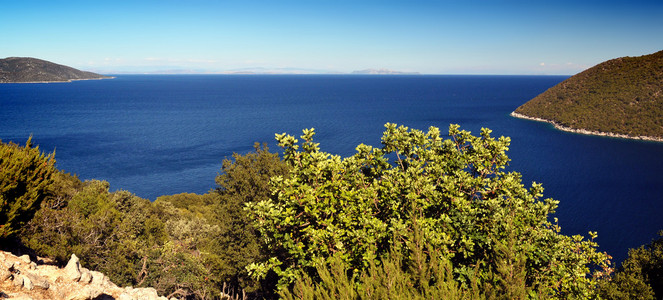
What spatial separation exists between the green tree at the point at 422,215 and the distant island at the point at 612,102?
158766mm

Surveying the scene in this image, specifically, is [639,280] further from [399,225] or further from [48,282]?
[48,282]

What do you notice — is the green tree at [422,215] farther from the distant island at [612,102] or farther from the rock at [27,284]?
the distant island at [612,102]

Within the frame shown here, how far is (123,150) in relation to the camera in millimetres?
110375

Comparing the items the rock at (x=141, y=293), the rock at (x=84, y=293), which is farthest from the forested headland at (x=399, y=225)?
the rock at (x=141, y=293)

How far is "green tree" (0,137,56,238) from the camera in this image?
16.1 meters

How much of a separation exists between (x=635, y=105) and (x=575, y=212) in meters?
117

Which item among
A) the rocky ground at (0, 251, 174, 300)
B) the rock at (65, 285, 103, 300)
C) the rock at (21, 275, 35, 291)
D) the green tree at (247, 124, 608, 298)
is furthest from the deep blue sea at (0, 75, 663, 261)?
the rock at (21, 275, 35, 291)

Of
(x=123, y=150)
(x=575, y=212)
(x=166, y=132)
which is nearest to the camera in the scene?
(x=575, y=212)

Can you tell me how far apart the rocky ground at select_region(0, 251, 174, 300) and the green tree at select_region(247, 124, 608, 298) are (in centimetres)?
845

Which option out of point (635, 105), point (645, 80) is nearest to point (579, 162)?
point (635, 105)

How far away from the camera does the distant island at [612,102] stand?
138 meters

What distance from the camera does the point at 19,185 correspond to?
17.1 m

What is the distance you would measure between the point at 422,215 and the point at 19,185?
1954 cm

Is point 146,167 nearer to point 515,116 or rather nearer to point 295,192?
point 295,192
